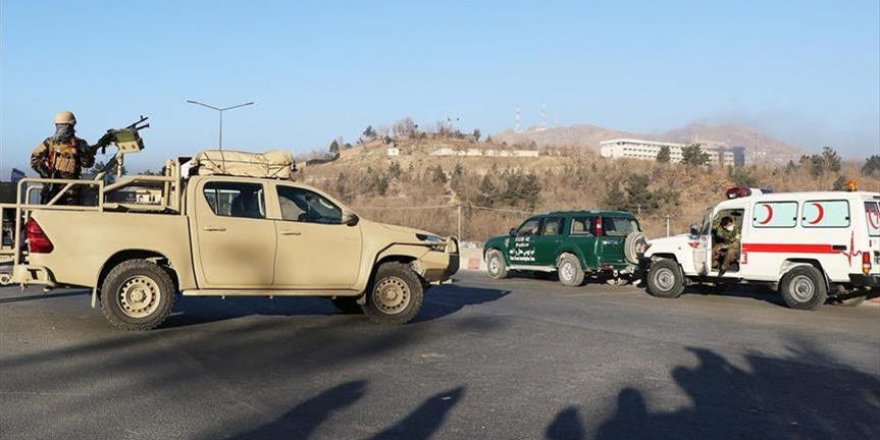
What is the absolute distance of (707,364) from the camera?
29.6 ft

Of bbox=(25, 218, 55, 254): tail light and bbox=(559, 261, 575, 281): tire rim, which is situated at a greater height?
bbox=(25, 218, 55, 254): tail light

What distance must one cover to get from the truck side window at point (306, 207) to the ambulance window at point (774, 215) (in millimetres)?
8465

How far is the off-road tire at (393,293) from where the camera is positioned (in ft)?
37.8

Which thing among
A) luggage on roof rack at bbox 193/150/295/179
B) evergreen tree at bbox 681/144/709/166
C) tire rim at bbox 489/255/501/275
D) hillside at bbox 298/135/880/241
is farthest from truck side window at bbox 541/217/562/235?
evergreen tree at bbox 681/144/709/166

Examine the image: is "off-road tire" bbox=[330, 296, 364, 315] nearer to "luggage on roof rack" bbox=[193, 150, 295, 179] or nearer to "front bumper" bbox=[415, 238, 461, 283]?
"front bumper" bbox=[415, 238, 461, 283]

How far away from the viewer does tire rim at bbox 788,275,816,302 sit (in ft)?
49.1

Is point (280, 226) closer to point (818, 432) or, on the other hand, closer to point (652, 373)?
point (652, 373)

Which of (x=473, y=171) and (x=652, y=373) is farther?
(x=473, y=171)

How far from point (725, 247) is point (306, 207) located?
888cm

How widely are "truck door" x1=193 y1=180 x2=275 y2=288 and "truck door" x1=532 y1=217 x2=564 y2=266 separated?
1088cm

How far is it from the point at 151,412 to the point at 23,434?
942mm

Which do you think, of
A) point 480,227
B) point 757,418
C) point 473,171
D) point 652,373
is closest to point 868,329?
point 652,373

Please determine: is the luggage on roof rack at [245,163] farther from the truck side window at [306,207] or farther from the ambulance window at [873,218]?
the ambulance window at [873,218]

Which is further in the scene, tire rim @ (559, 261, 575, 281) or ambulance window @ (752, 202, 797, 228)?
tire rim @ (559, 261, 575, 281)
